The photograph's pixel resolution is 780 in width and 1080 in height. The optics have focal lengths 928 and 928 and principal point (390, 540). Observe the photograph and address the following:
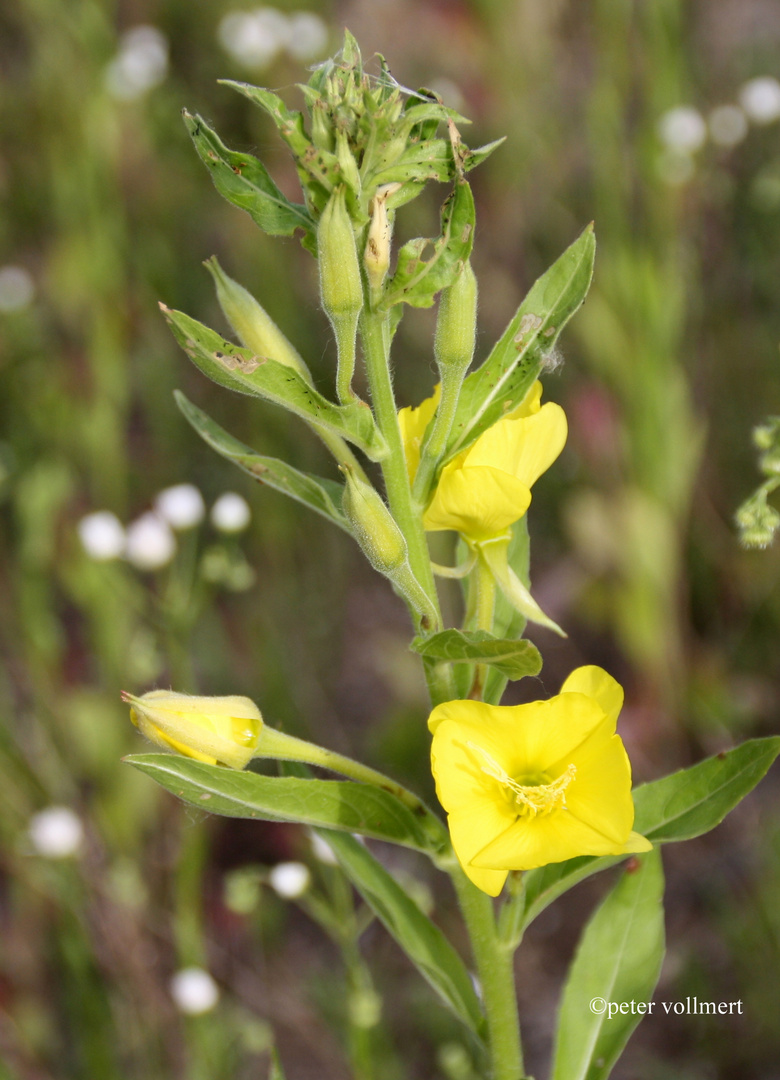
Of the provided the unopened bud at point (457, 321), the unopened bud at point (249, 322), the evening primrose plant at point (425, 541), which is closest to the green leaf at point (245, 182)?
the evening primrose plant at point (425, 541)

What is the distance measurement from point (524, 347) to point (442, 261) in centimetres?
16

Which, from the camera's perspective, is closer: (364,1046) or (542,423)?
(542,423)

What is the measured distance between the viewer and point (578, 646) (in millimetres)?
3439

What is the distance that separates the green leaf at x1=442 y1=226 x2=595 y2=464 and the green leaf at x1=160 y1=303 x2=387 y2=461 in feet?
0.40

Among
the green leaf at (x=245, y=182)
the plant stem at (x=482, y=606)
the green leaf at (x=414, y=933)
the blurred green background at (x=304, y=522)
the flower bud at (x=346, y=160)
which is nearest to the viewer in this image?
the flower bud at (x=346, y=160)

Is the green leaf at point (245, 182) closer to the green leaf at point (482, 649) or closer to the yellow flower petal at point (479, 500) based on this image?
the yellow flower petal at point (479, 500)

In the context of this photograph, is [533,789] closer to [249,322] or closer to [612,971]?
[612,971]

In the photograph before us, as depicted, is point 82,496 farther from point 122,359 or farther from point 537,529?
point 537,529

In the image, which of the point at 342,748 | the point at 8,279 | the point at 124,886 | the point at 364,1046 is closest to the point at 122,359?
the point at 8,279

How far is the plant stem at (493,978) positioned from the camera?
1261 millimetres

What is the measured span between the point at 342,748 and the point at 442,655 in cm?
225

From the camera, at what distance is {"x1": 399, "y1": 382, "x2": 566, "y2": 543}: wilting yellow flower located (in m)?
1.11

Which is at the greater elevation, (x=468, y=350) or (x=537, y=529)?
(x=468, y=350)

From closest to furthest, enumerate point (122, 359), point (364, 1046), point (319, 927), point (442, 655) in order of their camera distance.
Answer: point (442, 655), point (364, 1046), point (319, 927), point (122, 359)
